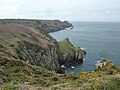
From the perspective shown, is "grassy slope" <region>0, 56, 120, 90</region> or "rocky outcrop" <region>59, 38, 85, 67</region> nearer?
"grassy slope" <region>0, 56, 120, 90</region>

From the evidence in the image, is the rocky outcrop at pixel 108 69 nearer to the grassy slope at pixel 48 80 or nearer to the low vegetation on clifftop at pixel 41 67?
the low vegetation on clifftop at pixel 41 67

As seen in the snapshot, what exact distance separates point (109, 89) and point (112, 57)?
333ft

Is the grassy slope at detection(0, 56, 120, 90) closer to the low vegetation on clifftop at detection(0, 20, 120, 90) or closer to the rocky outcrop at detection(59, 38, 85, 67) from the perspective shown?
the low vegetation on clifftop at detection(0, 20, 120, 90)

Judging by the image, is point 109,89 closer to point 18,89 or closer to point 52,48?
point 18,89

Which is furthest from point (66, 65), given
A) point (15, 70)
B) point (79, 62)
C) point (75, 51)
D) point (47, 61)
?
point (15, 70)

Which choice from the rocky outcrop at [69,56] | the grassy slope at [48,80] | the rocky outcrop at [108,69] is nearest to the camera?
the grassy slope at [48,80]

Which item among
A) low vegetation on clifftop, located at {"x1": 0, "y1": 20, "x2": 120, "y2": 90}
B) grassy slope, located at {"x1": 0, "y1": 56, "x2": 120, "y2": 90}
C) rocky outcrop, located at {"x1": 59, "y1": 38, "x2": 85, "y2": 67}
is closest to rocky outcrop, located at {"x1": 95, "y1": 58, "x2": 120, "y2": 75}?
low vegetation on clifftop, located at {"x1": 0, "y1": 20, "x2": 120, "y2": 90}

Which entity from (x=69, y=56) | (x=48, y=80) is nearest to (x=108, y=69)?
(x=48, y=80)

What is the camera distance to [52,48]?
100375 mm

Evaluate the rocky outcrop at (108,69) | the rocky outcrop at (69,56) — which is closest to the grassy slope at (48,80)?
the rocky outcrop at (108,69)

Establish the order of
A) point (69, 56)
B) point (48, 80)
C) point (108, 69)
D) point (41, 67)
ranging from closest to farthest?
point (48, 80), point (41, 67), point (108, 69), point (69, 56)

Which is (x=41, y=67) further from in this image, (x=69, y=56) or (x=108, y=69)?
(x=69, y=56)

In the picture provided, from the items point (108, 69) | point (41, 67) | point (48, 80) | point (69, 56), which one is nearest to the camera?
point (48, 80)

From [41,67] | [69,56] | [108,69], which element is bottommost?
[69,56]
